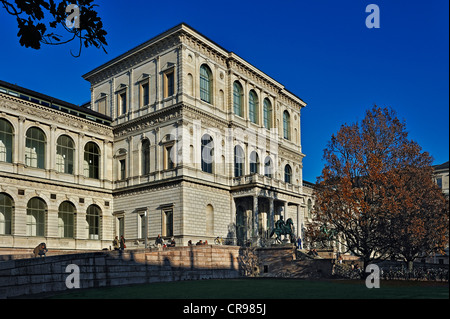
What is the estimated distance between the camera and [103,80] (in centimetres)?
5894

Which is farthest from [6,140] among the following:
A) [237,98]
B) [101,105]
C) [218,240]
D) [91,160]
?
[237,98]

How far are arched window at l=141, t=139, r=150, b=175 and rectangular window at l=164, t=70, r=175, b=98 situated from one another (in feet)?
17.8

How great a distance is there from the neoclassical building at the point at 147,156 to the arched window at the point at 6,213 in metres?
0.09

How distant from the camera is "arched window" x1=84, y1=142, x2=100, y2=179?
2074 inches

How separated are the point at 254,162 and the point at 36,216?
78.3 feet

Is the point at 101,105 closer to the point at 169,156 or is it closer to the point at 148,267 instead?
the point at 169,156

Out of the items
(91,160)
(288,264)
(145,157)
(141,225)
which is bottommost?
(288,264)

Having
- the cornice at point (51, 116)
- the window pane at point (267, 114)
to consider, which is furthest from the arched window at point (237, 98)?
the cornice at point (51, 116)

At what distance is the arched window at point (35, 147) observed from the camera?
4712cm

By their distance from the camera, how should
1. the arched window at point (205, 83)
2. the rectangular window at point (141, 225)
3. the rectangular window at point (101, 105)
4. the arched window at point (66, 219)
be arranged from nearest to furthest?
the arched window at point (66, 219) < the rectangular window at point (141, 225) < the arched window at point (205, 83) < the rectangular window at point (101, 105)

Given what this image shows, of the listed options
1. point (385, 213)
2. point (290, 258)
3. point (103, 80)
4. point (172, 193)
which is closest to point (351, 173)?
point (385, 213)

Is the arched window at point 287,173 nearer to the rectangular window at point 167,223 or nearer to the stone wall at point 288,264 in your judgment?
the rectangular window at point 167,223

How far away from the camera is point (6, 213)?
145 feet

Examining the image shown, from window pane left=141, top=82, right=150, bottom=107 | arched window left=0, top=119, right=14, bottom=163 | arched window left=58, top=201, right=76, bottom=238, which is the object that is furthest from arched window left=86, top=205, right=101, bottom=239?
window pane left=141, top=82, right=150, bottom=107
